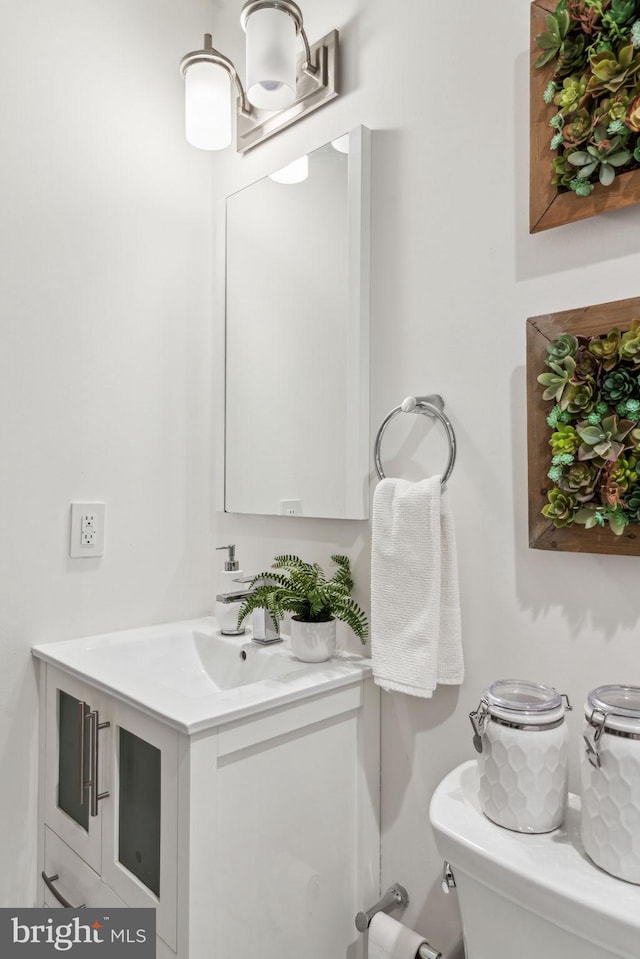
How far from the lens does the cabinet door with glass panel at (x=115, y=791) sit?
938 mm

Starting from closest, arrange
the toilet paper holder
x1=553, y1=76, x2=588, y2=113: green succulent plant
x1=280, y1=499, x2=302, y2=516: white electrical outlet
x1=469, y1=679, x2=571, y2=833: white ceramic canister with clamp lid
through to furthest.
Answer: x1=469, y1=679, x2=571, y2=833: white ceramic canister with clamp lid, x1=553, y1=76, x2=588, y2=113: green succulent plant, the toilet paper holder, x1=280, y1=499, x2=302, y2=516: white electrical outlet

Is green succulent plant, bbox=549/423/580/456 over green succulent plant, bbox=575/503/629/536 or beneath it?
over

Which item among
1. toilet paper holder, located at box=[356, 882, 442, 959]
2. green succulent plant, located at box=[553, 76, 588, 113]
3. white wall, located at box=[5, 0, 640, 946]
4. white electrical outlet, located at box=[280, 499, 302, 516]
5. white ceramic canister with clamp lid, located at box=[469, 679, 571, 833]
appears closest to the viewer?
white ceramic canister with clamp lid, located at box=[469, 679, 571, 833]

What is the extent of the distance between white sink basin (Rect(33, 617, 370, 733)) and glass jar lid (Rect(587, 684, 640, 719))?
1.54ft

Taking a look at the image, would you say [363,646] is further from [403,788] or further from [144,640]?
[144,640]

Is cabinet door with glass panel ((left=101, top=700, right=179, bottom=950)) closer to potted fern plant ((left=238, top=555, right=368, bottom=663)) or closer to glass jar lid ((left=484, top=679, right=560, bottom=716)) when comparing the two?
potted fern plant ((left=238, top=555, right=368, bottom=663))

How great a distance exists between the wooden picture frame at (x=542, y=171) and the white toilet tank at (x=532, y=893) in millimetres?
849

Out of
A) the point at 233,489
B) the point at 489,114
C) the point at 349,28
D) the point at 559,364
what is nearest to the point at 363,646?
the point at 233,489

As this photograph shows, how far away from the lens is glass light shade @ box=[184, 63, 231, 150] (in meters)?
1.41

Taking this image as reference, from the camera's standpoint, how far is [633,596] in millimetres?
868

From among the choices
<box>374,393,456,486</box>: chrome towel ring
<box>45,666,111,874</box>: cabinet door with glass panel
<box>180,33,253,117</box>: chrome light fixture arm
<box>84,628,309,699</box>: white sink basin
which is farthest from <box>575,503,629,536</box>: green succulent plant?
<box>180,33,253,117</box>: chrome light fixture arm

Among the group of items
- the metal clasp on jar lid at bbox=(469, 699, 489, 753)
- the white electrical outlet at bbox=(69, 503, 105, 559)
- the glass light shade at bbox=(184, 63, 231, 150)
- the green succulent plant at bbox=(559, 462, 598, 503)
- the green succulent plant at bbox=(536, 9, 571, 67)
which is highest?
the glass light shade at bbox=(184, 63, 231, 150)

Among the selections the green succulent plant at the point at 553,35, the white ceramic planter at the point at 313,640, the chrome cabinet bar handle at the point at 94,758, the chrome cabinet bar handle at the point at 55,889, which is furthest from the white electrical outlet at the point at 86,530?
the green succulent plant at the point at 553,35

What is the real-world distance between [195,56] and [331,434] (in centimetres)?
92
